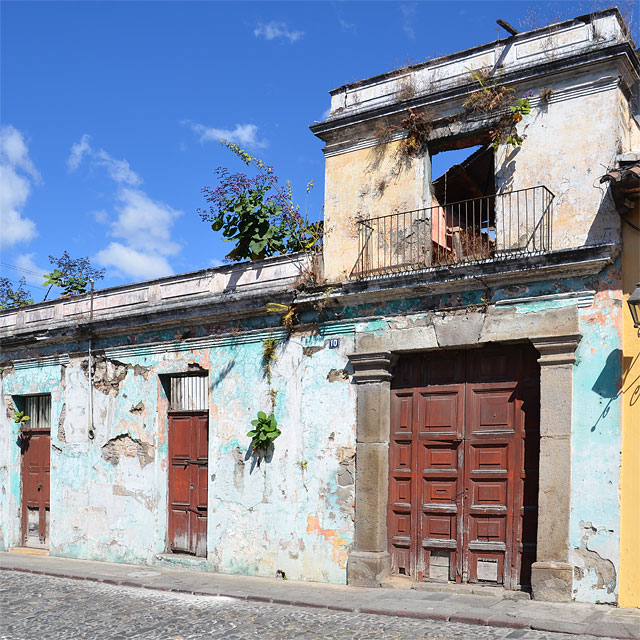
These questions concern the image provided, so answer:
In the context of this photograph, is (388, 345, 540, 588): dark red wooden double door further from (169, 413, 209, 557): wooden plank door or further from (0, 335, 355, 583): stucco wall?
(169, 413, 209, 557): wooden plank door

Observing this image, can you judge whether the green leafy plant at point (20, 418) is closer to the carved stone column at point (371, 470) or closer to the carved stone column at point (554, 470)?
the carved stone column at point (371, 470)

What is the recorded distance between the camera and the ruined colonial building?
8.05m

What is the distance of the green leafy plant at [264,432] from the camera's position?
10.4 meters

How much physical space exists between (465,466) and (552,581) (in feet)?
5.04

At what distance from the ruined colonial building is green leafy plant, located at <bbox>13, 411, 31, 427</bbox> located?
2.34 metres

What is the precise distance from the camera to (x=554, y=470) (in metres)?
8.08

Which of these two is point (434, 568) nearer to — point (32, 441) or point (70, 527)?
point (70, 527)

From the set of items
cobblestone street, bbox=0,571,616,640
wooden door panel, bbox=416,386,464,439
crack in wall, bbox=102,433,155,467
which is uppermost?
wooden door panel, bbox=416,386,464,439

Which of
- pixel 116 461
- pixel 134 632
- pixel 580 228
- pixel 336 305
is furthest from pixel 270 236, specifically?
pixel 134 632

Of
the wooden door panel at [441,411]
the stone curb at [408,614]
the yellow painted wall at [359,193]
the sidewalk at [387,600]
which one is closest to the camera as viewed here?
the stone curb at [408,614]

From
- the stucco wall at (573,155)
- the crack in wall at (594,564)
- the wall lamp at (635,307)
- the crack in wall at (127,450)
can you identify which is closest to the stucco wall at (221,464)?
the crack in wall at (127,450)

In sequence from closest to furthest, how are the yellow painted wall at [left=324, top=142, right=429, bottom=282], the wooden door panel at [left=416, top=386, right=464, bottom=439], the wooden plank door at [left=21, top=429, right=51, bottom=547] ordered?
the wooden door panel at [left=416, top=386, right=464, bottom=439], the yellow painted wall at [left=324, top=142, right=429, bottom=282], the wooden plank door at [left=21, top=429, right=51, bottom=547]

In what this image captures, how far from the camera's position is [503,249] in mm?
8828

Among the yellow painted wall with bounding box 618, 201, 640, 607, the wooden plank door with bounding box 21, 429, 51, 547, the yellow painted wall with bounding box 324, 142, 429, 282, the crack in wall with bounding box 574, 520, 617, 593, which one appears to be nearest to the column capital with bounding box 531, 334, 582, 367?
the yellow painted wall with bounding box 618, 201, 640, 607
